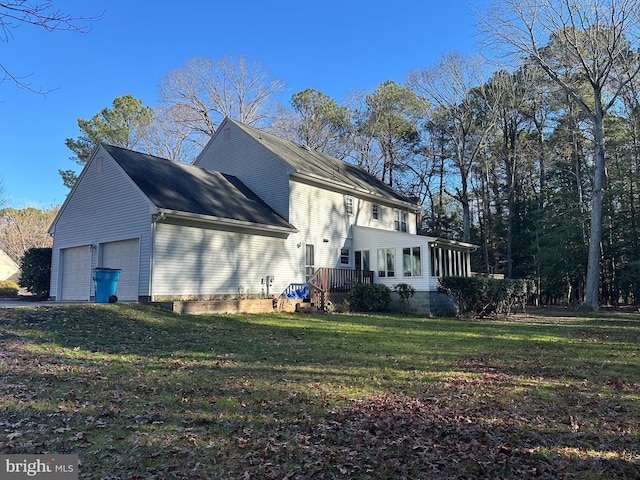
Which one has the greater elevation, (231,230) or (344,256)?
(231,230)

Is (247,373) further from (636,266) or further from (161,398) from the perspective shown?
(636,266)

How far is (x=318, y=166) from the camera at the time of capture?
73.7ft

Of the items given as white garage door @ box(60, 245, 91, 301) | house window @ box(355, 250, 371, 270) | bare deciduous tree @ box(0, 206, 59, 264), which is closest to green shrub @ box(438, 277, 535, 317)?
house window @ box(355, 250, 371, 270)

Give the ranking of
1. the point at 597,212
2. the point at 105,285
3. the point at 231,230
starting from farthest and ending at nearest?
the point at 597,212, the point at 231,230, the point at 105,285

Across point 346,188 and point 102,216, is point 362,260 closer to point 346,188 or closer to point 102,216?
point 346,188

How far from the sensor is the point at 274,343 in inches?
380

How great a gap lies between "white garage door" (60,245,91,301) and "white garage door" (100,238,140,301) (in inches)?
57.4

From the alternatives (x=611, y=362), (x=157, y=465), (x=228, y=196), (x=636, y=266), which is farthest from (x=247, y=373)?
(x=636, y=266)

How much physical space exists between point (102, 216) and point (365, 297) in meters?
10.8

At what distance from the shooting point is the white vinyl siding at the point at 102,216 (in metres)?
14.3

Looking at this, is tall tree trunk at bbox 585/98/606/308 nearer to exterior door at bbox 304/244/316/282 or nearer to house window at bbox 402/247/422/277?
house window at bbox 402/247/422/277

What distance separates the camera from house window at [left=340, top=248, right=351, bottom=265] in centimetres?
2223

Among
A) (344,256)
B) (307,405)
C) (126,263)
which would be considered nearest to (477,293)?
(344,256)

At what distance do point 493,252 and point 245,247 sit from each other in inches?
960
